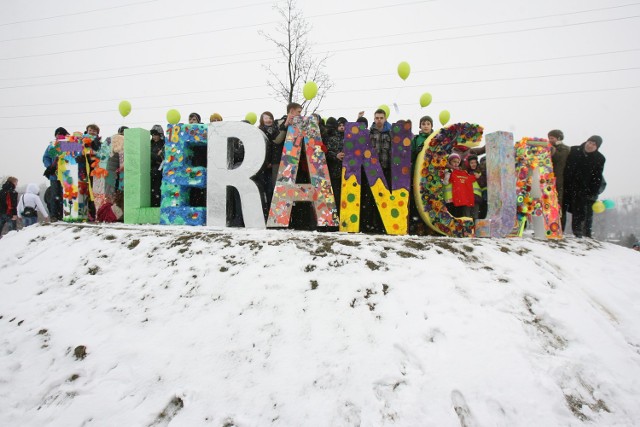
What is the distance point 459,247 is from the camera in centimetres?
400

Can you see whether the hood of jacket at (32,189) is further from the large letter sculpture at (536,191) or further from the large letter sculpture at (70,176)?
the large letter sculpture at (536,191)

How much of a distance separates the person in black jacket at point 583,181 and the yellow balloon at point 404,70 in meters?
3.23

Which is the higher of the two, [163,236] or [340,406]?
[163,236]

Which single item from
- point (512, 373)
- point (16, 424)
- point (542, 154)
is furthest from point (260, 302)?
point (542, 154)

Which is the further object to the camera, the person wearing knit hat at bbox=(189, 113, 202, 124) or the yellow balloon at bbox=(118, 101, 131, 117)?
the yellow balloon at bbox=(118, 101, 131, 117)

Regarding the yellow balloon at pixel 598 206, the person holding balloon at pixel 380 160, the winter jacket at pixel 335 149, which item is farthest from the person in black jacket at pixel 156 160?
the yellow balloon at pixel 598 206

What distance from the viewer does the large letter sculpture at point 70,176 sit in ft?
19.8

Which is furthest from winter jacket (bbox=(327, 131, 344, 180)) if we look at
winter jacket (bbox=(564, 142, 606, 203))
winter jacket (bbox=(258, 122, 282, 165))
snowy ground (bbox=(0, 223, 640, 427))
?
winter jacket (bbox=(564, 142, 606, 203))

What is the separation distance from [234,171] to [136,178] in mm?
1826

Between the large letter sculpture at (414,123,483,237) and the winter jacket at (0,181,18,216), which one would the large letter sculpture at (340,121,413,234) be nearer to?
the large letter sculpture at (414,123,483,237)

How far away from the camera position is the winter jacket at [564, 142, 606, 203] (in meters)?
5.62

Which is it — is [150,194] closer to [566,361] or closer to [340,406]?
[340,406]

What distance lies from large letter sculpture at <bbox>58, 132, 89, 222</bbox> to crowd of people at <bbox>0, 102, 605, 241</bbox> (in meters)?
0.11

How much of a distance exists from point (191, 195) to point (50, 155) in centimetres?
289
